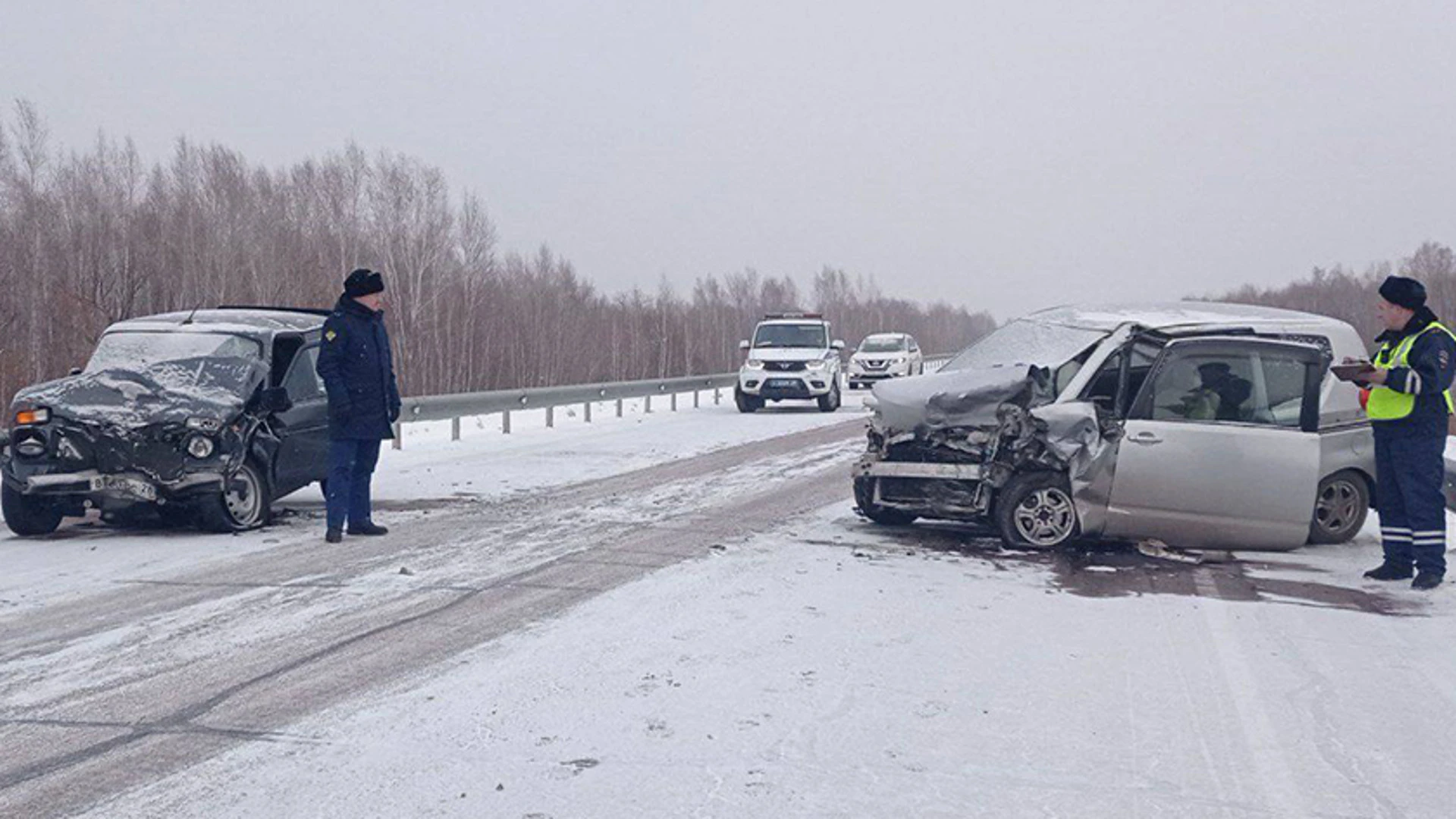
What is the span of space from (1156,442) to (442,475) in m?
8.65

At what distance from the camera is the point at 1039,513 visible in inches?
388

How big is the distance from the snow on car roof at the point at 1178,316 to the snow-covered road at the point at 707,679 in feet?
6.14

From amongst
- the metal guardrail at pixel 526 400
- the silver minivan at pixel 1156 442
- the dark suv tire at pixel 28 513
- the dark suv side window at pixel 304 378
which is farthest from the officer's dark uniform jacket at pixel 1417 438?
the dark suv tire at pixel 28 513

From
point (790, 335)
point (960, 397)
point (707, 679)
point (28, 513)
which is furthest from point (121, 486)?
point (790, 335)

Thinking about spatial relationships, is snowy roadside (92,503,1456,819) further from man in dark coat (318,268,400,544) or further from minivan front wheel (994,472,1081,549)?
man in dark coat (318,268,400,544)

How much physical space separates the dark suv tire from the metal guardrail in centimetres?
680

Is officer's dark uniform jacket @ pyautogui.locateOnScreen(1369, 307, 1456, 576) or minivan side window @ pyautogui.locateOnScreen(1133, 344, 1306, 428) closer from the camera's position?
officer's dark uniform jacket @ pyautogui.locateOnScreen(1369, 307, 1456, 576)

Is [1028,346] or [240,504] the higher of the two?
[1028,346]

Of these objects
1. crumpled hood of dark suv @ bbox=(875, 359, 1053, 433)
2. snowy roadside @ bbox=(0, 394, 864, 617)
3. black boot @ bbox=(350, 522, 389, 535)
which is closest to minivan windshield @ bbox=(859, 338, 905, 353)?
snowy roadside @ bbox=(0, 394, 864, 617)

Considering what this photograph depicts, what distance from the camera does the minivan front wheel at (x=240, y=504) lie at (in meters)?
10.3

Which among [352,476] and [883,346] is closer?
[352,476]

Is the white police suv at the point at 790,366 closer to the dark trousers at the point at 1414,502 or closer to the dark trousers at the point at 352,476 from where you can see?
the dark trousers at the point at 352,476

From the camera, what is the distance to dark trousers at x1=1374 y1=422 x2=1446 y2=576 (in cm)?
857

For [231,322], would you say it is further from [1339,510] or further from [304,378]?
[1339,510]
